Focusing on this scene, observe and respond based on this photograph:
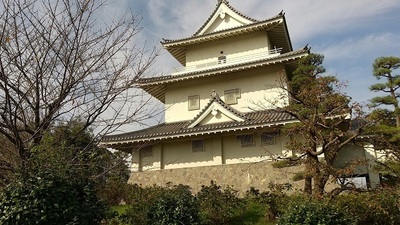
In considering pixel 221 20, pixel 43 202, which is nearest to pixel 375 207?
pixel 43 202

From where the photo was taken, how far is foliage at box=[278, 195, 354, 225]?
786 centimetres

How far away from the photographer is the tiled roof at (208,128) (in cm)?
1519

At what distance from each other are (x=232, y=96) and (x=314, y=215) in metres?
11.2

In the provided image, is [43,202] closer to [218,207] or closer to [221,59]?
[218,207]

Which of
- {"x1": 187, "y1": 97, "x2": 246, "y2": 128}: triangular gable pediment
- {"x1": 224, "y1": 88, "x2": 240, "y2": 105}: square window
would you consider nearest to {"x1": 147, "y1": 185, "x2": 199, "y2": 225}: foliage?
{"x1": 187, "y1": 97, "x2": 246, "y2": 128}: triangular gable pediment

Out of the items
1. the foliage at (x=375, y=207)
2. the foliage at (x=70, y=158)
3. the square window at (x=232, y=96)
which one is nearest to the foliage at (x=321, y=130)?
the foliage at (x=375, y=207)

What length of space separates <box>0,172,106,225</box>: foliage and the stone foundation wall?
407 inches

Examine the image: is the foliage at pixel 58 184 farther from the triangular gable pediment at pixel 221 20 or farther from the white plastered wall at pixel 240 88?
the triangular gable pediment at pixel 221 20

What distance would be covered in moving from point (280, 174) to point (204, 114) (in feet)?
14.5

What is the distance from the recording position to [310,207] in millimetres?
8078

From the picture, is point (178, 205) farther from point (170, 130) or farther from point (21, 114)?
point (170, 130)

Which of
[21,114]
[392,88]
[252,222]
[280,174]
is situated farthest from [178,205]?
[392,88]

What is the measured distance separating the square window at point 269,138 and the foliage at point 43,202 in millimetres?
10997

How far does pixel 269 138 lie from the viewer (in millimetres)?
16188
